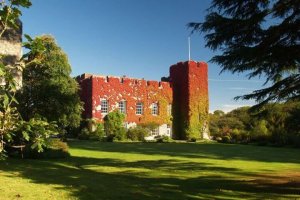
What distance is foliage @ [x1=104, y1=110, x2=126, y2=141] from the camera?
115ft

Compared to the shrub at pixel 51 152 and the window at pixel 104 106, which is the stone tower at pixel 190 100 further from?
the shrub at pixel 51 152

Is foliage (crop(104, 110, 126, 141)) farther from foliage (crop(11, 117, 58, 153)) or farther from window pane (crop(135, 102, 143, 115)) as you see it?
foliage (crop(11, 117, 58, 153))

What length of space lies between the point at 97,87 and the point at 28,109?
18659 millimetres

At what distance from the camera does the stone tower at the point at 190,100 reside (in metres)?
41.2

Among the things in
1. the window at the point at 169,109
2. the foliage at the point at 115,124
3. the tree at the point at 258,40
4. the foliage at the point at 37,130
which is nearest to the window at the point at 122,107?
the foliage at the point at 115,124

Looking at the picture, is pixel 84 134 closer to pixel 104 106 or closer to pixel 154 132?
pixel 104 106

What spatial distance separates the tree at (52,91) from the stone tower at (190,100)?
18.5 metres

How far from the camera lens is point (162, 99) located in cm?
4219

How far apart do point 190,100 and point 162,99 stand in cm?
309

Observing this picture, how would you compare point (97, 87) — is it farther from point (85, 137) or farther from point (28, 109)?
point (28, 109)

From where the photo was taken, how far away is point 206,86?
42562 mm

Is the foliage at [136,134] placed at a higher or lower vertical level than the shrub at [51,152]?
higher

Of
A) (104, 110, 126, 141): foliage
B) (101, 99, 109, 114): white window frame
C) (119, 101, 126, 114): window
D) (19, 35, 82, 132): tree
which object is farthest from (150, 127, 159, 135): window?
(19, 35, 82, 132): tree

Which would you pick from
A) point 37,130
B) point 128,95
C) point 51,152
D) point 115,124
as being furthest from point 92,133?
point 37,130
